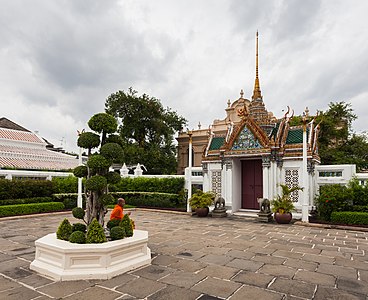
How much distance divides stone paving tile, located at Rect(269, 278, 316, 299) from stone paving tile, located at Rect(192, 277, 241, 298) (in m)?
0.59

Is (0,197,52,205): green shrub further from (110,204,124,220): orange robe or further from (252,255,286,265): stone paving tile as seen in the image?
(252,255,286,265): stone paving tile

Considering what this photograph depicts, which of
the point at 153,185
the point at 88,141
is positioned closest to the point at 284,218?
the point at 88,141

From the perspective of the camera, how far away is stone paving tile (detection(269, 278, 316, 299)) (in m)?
3.96

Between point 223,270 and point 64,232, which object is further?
point 64,232

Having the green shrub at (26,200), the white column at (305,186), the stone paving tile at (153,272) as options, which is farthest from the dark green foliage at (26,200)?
the white column at (305,186)

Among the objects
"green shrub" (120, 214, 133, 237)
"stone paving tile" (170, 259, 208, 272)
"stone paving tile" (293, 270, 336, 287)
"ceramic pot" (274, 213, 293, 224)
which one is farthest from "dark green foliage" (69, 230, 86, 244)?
"ceramic pot" (274, 213, 293, 224)

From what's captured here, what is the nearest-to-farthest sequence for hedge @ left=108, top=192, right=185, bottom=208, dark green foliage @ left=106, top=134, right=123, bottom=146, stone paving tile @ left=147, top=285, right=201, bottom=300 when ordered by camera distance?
stone paving tile @ left=147, top=285, right=201, bottom=300 < dark green foliage @ left=106, top=134, right=123, bottom=146 < hedge @ left=108, top=192, right=185, bottom=208

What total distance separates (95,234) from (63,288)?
1.01 metres

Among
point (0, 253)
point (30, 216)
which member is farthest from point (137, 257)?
point (30, 216)

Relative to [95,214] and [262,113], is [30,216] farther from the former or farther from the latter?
[262,113]

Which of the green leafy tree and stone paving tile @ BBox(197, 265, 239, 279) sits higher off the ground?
the green leafy tree

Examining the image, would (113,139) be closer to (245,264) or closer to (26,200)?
(245,264)

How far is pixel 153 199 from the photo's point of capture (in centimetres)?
1570

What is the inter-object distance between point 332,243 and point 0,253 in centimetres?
796
